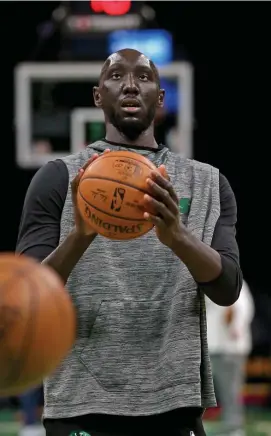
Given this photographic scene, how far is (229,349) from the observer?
12.1 m

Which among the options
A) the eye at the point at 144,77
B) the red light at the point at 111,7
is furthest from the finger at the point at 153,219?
the red light at the point at 111,7

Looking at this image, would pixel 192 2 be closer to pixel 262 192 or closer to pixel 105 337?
pixel 262 192

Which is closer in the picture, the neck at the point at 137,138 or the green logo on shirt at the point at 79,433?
the green logo on shirt at the point at 79,433

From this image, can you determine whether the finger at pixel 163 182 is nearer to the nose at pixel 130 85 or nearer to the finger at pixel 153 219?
the finger at pixel 153 219

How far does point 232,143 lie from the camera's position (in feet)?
63.9

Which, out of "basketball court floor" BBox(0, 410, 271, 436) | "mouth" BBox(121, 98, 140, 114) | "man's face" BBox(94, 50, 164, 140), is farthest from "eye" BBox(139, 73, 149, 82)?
"basketball court floor" BBox(0, 410, 271, 436)

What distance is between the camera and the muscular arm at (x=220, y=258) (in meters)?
3.72

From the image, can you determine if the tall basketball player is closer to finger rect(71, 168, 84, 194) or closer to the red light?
finger rect(71, 168, 84, 194)

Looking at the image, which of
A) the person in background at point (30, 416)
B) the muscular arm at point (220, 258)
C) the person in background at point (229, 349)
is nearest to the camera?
the muscular arm at point (220, 258)

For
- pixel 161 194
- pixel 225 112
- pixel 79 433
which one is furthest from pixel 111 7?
pixel 161 194

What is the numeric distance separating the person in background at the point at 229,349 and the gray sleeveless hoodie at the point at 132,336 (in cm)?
793

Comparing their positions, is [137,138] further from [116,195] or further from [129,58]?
[116,195]

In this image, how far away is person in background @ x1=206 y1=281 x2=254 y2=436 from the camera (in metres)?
11.9

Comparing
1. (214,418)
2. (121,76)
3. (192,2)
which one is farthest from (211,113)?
→ (121,76)
